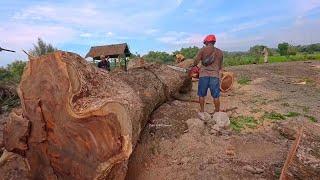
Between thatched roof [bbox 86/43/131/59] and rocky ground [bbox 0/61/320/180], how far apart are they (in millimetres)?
10025

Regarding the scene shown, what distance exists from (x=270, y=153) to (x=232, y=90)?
4474 mm

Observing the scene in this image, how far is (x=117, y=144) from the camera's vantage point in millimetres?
3625

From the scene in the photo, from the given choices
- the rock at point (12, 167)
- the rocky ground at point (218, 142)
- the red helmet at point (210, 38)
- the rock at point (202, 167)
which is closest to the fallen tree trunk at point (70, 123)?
the rock at point (12, 167)

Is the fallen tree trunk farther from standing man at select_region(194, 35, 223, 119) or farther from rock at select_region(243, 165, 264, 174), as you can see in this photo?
standing man at select_region(194, 35, 223, 119)

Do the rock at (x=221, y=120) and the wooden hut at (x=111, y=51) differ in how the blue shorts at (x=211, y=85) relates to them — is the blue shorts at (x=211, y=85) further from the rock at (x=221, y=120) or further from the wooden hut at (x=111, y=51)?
the wooden hut at (x=111, y=51)

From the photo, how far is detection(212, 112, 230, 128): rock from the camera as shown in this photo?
6198 millimetres

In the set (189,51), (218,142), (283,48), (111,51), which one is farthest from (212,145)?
(283,48)

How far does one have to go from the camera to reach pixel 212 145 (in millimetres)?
5473

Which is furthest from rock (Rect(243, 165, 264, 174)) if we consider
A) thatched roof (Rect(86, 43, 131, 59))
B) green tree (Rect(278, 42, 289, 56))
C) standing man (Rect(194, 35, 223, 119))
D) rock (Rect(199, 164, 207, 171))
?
green tree (Rect(278, 42, 289, 56))

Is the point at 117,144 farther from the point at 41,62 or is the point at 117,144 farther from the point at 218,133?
the point at 218,133

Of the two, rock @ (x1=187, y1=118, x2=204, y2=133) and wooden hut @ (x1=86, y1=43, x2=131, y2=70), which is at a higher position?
wooden hut @ (x1=86, y1=43, x2=131, y2=70)

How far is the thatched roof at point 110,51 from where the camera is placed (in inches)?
712

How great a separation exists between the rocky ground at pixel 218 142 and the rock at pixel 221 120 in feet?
0.34

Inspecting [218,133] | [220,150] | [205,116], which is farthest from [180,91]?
[220,150]
